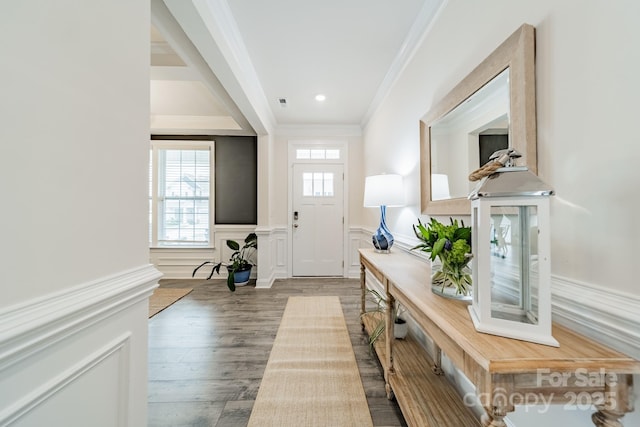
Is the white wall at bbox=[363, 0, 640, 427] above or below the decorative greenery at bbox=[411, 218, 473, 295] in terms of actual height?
above

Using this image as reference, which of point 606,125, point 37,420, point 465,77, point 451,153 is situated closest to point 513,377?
point 606,125

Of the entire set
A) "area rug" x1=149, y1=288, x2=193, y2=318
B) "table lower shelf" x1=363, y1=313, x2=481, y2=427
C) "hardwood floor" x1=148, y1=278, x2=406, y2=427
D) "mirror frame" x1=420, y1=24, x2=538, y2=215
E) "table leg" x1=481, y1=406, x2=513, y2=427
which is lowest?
"hardwood floor" x1=148, y1=278, x2=406, y2=427

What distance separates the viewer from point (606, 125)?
686mm

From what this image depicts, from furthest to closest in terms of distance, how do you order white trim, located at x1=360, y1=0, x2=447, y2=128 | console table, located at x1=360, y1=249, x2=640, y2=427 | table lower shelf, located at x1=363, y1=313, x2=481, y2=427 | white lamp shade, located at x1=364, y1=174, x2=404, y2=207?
white lamp shade, located at x1=364, y1=174, x2=404, y2=207 → white trim, located at x1=360, y1=0, x2=447, y2=128 → table lower shelf, located at x1=363, y1=313, x2=481, y2=427 → console table, located at x1=360, y1=249, x2=640, y2=427

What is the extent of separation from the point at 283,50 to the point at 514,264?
2.39 meters

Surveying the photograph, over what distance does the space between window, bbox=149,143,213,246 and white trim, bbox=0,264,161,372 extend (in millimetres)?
3723

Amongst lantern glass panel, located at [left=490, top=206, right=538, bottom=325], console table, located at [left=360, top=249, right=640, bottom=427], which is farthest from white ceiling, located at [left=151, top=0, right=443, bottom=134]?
console table, located at [left=360, top=249, right=640, bottom=427]

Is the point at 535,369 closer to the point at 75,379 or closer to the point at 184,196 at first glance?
the point at 75,379

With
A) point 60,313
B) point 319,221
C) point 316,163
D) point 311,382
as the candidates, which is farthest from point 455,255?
point 316,163

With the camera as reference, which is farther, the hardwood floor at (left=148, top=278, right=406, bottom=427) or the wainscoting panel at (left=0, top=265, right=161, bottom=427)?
the hardwood floor at (left=148, top=278, right=406, bottom=427)

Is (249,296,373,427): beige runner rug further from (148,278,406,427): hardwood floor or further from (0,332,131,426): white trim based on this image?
(0,332,131,426): white trim

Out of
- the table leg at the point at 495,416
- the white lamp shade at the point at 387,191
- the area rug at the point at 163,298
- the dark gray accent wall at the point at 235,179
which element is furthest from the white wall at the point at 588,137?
the dark gray accent wall at the point at 235,179

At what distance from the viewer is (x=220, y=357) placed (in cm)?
195

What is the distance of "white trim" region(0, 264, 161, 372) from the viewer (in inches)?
18.5
